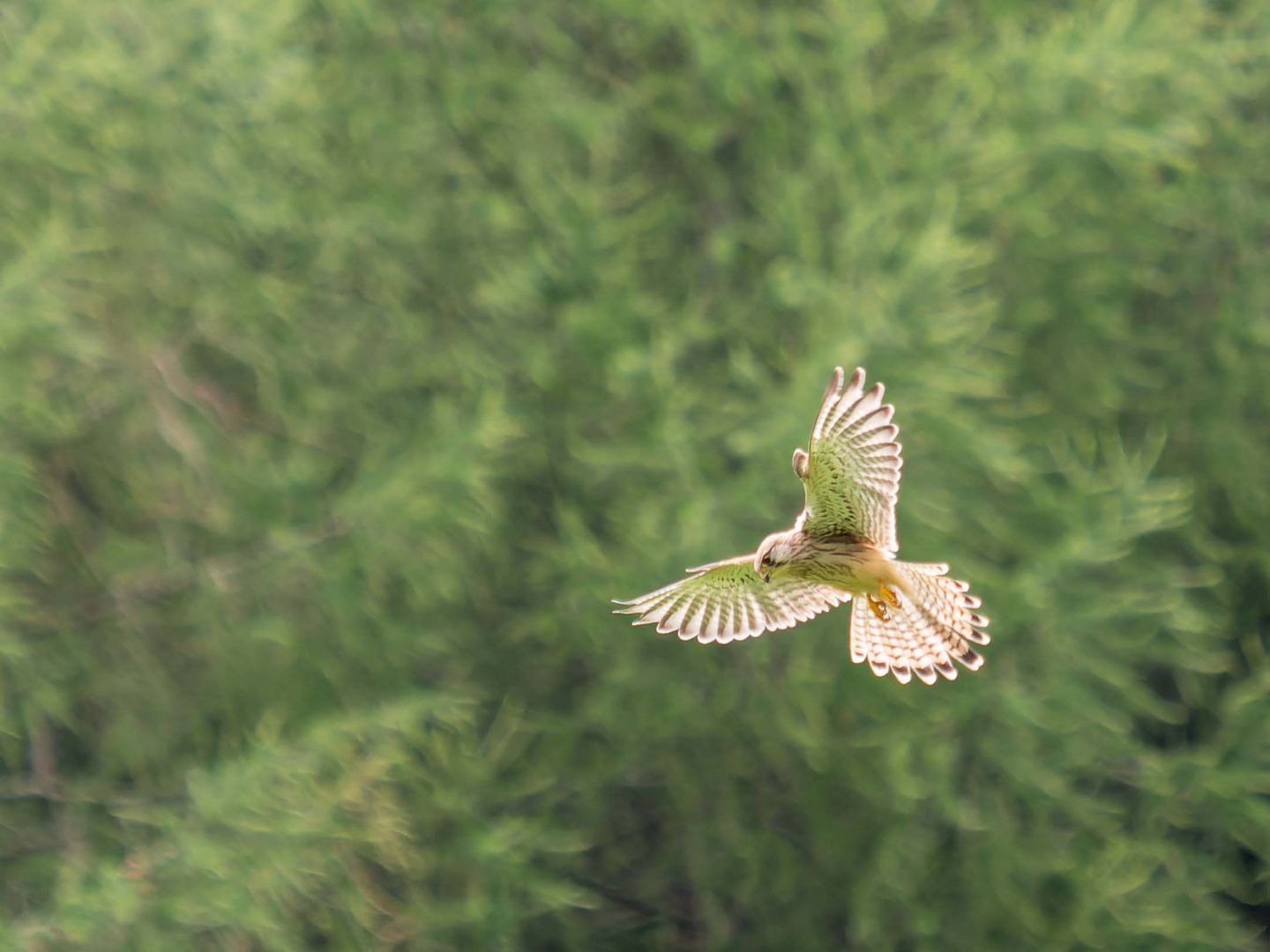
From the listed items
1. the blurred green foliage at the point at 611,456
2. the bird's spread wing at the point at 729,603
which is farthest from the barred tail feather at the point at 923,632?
the blurred green foliage at the point at 611,456

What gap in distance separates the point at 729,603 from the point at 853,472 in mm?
604

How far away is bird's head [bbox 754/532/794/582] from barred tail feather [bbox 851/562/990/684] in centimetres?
27

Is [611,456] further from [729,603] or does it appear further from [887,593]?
[887,593]

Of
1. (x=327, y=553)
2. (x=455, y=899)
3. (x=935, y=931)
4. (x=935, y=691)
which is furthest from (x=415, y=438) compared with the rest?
(x=935, y=931)

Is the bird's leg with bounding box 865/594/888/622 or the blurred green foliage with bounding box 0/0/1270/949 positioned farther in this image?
the blurred green foliage with bounding box 0/0/1270/949

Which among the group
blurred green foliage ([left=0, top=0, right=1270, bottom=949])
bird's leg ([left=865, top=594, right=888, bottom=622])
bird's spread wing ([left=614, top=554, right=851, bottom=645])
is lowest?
bird's leg ([left=865, top=594, right=888, bottom=622])

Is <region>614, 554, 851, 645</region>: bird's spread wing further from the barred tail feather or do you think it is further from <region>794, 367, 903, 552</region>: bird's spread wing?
Result: <region>794, 367, 903, 552</region>: bird's spread wing

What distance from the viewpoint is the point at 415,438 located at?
8.23 meters

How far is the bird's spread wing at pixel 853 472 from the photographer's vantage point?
147 inches

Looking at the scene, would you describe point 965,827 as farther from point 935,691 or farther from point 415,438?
point 415,438

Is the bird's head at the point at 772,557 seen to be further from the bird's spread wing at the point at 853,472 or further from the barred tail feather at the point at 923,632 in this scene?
the barred tail feather at the point at 923,632

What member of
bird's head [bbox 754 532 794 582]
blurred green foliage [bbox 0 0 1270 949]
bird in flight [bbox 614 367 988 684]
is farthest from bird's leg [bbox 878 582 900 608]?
blurred green foliage [bbox 0 0 1270 949]

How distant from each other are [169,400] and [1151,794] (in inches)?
186

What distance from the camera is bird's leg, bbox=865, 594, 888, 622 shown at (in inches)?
152
